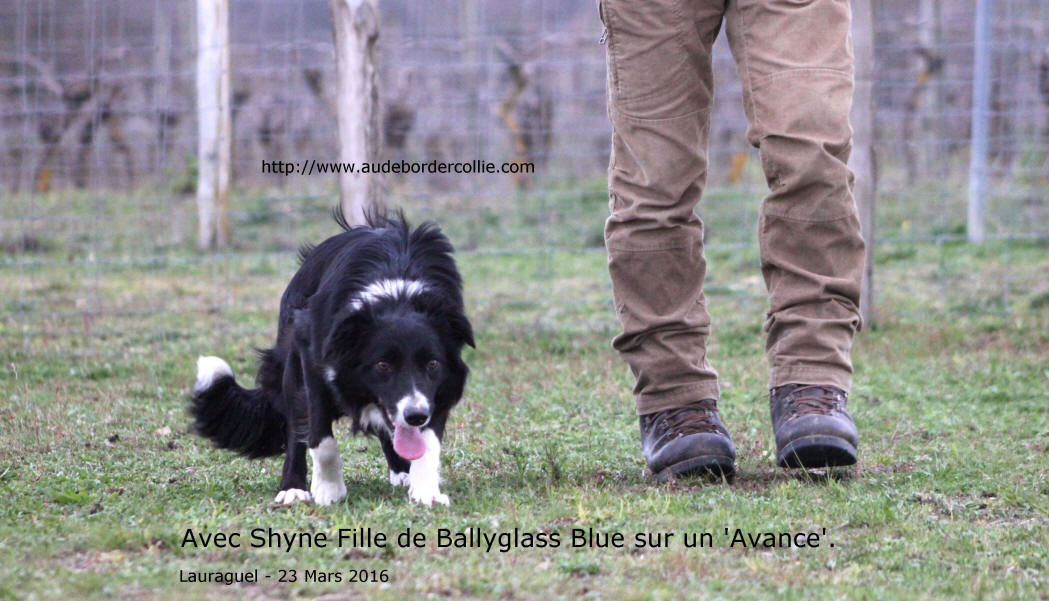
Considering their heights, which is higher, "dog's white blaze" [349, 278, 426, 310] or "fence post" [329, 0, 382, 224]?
"fence post" [329, 0, 382, 224]

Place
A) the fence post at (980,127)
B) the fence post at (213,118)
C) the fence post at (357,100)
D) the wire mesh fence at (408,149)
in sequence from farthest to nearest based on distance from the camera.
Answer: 1. the fence post at (980,127)
2. the wire mesh fence at (408,149)
3. the fence post at (213,118)
4. the fence post at (357,100)

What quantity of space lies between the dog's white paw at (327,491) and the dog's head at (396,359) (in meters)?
0.19

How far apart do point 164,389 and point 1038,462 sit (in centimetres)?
323

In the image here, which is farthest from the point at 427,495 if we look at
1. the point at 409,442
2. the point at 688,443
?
the point at 688,443

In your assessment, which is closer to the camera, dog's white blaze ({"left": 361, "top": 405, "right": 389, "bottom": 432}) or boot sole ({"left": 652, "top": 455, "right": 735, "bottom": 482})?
boot sole ({"left": 652, "top": 455, "right": 735, "bottom": 482})

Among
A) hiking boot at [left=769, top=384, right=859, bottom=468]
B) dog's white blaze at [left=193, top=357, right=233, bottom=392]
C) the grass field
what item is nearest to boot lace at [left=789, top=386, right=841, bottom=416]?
hiking boot at [left=769, top=384, right=859, bottom=468]

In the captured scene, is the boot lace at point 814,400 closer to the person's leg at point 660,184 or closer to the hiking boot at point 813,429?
the hiking boot at point 813,429

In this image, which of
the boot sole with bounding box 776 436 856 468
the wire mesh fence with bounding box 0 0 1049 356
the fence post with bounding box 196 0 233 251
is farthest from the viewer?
the wire mesh fence with bounding box 0 0 1049 356

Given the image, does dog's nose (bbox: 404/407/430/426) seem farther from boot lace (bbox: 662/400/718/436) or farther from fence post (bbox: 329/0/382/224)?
fence post (bbox: 329/0/382/224)

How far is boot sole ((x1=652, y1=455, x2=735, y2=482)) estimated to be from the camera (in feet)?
10.9

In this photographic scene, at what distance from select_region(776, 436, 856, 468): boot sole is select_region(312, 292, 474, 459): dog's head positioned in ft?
3.02

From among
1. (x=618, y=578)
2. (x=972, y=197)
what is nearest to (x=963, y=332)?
(x=972, y=197)

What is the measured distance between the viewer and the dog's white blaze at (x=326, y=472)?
3.32 m

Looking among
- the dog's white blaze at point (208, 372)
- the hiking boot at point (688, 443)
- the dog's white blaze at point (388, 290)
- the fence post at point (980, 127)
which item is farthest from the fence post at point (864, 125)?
the dog's white blaze at point (208, 372)
